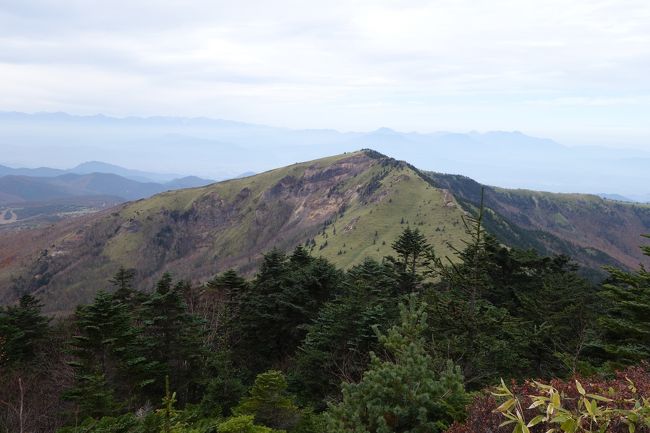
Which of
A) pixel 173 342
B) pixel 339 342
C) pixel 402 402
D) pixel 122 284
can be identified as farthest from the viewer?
pixel 122 284

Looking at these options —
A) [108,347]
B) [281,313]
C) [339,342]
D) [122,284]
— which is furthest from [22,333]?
[339,342]

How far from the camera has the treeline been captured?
36.0ft

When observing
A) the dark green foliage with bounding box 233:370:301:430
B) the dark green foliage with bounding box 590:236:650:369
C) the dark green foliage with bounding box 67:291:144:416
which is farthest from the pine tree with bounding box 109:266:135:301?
the dark green foliage with bounding box 590:236:650:369

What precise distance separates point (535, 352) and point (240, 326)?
23.5 meters

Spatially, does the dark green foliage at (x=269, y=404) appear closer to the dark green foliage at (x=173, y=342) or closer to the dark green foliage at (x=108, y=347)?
the dark green foliage at (x=108, y=347)

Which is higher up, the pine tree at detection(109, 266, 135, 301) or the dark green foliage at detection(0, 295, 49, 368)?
the pine tree at detection(109, 266, 135, 301)

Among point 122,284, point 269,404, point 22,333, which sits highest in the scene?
point 269,404

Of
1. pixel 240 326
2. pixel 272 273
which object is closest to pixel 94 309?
pixel 240 326

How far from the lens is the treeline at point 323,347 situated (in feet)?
36.0

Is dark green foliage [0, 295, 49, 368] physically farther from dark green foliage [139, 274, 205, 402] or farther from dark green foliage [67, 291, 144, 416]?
dark green foliage [139, 274, 205, 402]

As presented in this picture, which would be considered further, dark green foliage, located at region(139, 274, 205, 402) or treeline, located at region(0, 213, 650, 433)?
dark green foliage, located at region(139, 274, 205, 402)

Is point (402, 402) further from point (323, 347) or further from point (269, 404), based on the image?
point (323, 347)

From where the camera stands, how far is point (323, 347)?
25359mm

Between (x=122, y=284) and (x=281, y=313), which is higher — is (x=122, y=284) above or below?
above
